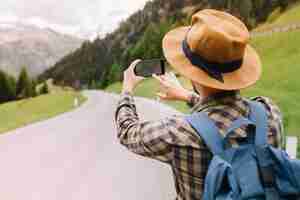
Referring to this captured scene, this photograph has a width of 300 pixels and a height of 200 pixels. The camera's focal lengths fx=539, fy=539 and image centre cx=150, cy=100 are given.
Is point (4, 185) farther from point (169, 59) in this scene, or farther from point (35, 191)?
point (169, 59)

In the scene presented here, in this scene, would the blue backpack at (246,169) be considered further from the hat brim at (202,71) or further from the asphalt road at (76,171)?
the asphalt road at (76,171)

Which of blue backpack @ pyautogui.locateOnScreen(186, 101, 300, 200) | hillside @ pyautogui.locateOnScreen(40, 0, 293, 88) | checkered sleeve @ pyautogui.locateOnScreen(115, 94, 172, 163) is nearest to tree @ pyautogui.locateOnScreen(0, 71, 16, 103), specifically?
hillside @ pyautogui.locateOnScreen(40, 0, 293, 88)

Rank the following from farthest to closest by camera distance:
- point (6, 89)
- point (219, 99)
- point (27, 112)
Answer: point (6, 89)
point (27, 112)
point (219, 99)

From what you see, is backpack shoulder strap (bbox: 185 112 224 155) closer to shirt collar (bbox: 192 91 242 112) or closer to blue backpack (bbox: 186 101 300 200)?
blue backpack (bbox: 186 101 300 200)

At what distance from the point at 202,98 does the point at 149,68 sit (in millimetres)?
366

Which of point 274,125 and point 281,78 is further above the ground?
point 274,125

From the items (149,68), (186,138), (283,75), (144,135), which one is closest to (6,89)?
(283,75)

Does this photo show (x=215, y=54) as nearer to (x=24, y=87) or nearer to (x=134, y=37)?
(x=24, y=87)

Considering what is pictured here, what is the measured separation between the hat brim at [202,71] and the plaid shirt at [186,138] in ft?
0.22

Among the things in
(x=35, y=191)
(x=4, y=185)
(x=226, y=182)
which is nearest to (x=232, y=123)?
(x=226, y=182)

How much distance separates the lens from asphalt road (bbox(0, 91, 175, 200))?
703 centimetres

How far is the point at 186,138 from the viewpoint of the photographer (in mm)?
1986

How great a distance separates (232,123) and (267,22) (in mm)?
78578

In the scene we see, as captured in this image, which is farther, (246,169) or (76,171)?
(76,171)
